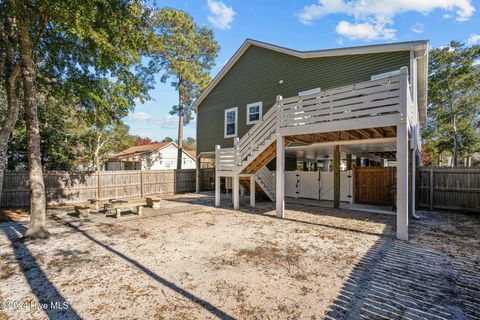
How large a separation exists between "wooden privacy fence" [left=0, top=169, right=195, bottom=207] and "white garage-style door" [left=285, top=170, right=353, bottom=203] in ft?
26.7

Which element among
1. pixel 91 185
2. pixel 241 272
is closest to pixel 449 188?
pixel 241 272

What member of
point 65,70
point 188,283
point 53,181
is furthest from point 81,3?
point 53,181

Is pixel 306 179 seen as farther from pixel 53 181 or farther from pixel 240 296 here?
pixel 53 181

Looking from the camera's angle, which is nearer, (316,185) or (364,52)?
(364,52)

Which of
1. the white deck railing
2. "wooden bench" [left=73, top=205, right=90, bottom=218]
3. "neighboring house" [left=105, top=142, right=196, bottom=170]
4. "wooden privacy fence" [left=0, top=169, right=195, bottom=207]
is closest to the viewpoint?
the white deck railing

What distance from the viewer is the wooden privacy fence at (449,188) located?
995 centimetres

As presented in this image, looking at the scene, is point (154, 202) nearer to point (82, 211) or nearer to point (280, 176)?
point (82, 211)

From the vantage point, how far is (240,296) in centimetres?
343

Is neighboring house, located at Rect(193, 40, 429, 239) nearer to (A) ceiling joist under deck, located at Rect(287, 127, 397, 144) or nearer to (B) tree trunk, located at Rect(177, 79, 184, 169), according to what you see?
(A) ceiling joist under deck, located at Rect(287, 127, 397, 144)

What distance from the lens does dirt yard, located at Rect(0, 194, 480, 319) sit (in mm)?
3131

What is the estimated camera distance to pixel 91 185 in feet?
42.0

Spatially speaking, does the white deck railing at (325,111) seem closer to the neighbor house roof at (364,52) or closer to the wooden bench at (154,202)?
the neighbor house roof at (364,52)

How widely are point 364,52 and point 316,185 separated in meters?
7.07

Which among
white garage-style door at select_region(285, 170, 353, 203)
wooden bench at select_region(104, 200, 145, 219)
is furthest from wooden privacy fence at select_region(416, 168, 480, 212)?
wooden bench at select_region(104, 200, 145, 219)
